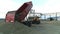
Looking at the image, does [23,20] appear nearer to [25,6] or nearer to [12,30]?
[25,6]

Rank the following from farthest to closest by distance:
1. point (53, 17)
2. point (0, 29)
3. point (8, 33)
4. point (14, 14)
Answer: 1. point (53, 17)
2. point (14, 14)
3. point (0, 29)
4. point (8, 33)

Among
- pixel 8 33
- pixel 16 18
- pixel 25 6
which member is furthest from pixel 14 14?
pixel 8 33

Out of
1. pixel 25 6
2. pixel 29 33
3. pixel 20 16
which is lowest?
pixel 29 33

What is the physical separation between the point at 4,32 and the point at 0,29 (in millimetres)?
963

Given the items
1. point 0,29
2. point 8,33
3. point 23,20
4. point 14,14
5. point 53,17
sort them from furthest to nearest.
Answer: point 53,17
point 23,20
point 14,14
point 0,29
point 8,33

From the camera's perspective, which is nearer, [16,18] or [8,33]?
[8,33]

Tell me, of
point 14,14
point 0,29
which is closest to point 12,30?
point 0,29

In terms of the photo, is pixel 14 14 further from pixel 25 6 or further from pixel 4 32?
pixel 4 32

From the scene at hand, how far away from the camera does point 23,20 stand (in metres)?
19.2

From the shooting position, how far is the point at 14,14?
17719 millimetres

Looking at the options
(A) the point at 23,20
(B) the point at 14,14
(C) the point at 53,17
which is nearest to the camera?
(B) the point at 14,14

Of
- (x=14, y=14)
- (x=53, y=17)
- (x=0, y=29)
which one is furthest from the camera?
(x=53, y=17)

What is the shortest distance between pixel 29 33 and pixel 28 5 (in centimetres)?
735

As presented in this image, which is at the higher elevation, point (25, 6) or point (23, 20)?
point (25, 6)
